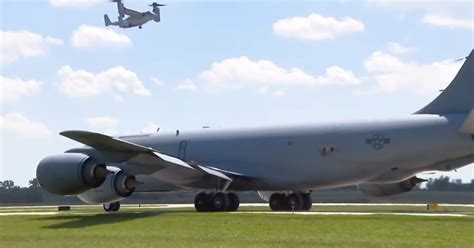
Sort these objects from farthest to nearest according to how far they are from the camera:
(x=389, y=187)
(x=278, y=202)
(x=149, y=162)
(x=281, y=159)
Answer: (x=278, y=202), (x=389, y=187), (x=281, y=159), (x=149, y=162)

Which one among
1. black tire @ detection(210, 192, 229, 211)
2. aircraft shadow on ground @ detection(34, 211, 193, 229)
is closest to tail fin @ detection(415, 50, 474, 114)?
black tire @ detection(210, 192, 229, 211)

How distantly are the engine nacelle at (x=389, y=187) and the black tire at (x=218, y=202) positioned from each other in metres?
7.09

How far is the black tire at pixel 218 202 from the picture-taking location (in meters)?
31.9

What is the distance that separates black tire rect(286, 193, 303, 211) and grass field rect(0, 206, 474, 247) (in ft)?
30.0

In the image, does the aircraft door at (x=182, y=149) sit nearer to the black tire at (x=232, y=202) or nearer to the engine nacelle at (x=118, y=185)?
the black tire at (x=232, y=202)

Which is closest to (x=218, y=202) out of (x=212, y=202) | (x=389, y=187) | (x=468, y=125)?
(x=212, y=202)

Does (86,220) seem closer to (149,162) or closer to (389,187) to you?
(149,162)

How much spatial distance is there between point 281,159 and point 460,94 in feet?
26.1

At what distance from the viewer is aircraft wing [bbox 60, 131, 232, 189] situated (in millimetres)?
27219

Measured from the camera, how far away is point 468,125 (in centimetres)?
2861

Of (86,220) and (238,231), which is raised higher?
(86,220)

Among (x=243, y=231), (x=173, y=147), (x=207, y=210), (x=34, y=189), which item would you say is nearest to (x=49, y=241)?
(x=243, y=231)

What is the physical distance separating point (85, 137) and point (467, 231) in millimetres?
13316

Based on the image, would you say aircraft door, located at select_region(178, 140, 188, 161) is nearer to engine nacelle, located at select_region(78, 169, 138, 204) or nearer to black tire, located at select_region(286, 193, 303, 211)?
black tire, located at select_region(286, 193, 303, 211)
